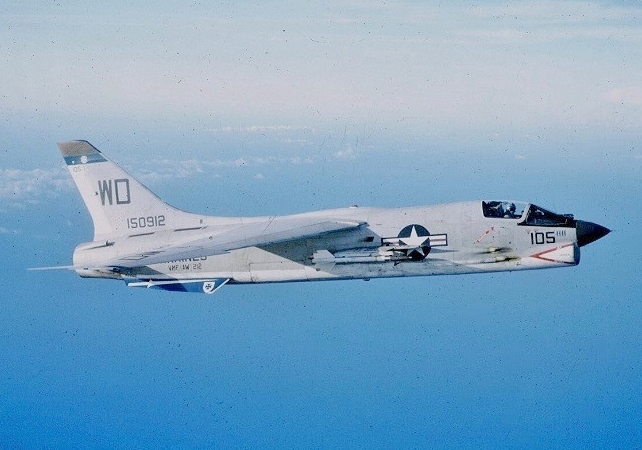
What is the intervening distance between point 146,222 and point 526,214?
1091 centimetres

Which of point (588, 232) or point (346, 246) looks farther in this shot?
point (346, 246)

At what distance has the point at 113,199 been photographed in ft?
66.7

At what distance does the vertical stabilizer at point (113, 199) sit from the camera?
2012cm

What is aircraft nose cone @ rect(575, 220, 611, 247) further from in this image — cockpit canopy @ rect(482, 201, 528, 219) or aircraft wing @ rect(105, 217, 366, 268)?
aircraft wing @ rect(105, 217, 366, 268)

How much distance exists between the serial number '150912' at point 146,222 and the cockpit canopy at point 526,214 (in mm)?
9386

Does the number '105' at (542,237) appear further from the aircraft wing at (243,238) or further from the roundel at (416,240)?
the aircraft wing at (243,238)

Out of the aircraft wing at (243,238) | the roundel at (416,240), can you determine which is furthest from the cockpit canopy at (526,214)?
the aircraft wing at (243,238)

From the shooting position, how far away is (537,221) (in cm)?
1755

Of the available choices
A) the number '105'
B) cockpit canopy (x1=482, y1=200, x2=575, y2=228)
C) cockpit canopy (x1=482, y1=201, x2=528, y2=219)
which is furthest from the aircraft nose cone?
cockpit canopy (x1=482, y1=201, x2=528, y2=219)

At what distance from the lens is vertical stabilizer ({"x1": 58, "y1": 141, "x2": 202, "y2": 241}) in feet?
66.0

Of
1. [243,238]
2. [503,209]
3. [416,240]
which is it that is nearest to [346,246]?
[416,240]

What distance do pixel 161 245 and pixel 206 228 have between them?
1.38 meters

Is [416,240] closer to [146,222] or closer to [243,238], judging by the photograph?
[243,238]

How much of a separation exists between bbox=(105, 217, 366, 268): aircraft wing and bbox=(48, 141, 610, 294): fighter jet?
31 millimetres
